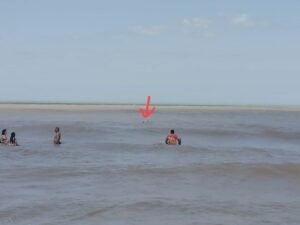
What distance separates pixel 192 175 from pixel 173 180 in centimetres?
126

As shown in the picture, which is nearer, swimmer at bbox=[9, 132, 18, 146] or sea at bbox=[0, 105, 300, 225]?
sea at bbox=[0, 105, 300, 225]

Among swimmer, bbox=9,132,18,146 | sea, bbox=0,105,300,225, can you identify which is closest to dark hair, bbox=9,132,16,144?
swimmer, bbox=9,132,18,146

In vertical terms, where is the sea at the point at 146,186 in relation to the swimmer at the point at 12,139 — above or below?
below

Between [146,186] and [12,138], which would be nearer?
[146,186]

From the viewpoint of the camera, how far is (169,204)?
38.0 ft

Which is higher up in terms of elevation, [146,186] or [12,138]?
[12,138]

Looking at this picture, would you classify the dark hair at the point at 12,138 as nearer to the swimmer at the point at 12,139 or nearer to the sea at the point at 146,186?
the swimmer at the point at 12,139

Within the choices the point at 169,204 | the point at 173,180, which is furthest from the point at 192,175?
the point at 169,204

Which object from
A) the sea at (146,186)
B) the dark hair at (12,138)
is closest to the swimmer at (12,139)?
the dark hair at (12,138)

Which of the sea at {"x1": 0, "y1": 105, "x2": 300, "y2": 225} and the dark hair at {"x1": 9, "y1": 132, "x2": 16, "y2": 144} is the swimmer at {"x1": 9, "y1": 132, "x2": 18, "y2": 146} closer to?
the dark hair at {"x1": 9, "y1": 132, "x2": 16, "y2": 144}

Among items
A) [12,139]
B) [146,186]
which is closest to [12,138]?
[12,139]

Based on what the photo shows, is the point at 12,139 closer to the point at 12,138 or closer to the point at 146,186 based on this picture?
the point at 12,138

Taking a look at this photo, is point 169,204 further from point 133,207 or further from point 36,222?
point 36,222

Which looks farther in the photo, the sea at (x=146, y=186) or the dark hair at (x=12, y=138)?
the dark hair at (x=12, y=138)
